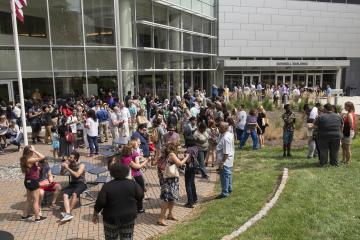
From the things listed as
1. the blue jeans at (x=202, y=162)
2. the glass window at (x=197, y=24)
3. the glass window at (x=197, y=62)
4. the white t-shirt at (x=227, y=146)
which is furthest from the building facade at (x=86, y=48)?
the white t-shirt at (x=227, y=146)

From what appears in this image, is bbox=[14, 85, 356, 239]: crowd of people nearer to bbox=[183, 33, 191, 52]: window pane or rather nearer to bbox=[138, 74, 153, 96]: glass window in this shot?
bbox=[138, 74, 153, 96]: glass window

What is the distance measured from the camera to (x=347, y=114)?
389 inches

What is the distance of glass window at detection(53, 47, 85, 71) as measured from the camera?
57.8 feet

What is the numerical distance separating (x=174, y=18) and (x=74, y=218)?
62.9ft

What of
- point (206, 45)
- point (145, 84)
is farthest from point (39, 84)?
point (206, 45)

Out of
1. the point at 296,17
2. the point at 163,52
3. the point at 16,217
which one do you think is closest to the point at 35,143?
the point at 16,217

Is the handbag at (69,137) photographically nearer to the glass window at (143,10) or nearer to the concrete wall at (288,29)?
the glass window at (143,10)

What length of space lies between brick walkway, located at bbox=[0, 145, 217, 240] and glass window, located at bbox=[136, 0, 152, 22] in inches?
503

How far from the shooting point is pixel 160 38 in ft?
73.6

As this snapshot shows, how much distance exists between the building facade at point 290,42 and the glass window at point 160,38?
1163 centimetres

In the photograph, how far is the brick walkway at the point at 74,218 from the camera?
21.8 feet

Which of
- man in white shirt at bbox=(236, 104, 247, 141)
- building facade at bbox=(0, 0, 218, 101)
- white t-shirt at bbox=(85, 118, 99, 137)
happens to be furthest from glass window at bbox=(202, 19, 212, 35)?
white t-shirt at bbox=(85, 118, 99, 137)

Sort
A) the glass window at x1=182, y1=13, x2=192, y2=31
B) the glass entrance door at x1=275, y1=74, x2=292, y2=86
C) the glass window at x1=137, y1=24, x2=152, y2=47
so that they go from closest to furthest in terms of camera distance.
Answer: the glass window at x1=137, y1=24, x2=152, y2=47, the glass window at x1=182, y1=13, x2=192, y2=31, the glass entrance door at x1=275, y1=74, x2=292, y2=86

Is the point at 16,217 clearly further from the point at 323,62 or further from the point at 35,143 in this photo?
the point at 323,62
